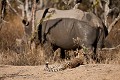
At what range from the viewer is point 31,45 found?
10453 millimetres

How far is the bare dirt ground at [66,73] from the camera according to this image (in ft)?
21.1

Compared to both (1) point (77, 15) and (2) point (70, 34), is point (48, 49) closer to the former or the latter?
(2) point (70, 34)

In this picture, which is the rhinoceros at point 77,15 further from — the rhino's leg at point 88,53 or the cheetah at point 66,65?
the cheetah at point 66,65

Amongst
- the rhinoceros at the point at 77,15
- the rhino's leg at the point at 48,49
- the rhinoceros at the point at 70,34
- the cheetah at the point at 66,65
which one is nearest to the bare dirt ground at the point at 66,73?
the cheetah at the point at 66,65

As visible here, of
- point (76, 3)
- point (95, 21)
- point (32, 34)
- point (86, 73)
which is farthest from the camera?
point (76, 3)

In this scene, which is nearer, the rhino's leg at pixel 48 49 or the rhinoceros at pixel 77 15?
the rhinoceros at pixel 77 15

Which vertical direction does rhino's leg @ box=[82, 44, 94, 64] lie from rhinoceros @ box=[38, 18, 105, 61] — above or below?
below

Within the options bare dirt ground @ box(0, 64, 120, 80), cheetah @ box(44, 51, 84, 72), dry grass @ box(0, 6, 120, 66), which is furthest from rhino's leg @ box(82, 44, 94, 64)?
bare dirt ground @ box(0, 64, 120, 80)

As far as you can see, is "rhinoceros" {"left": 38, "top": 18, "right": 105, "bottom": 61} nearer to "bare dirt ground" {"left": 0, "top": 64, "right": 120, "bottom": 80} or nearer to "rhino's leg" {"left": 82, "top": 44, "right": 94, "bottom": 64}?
"rhino's leg" {"left": 82, "top": 44, "right": 94, "bottom": 64}

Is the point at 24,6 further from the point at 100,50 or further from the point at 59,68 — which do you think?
the point at 59,68

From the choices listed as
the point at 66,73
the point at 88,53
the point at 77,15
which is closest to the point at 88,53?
the point at 88,53

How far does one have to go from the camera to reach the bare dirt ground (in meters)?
6.43

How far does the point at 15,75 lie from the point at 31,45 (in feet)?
12.3

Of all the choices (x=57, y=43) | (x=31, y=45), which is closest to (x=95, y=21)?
(x=57, y=43)
